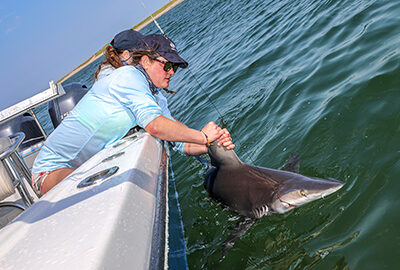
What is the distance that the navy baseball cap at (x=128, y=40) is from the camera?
3.83 meters

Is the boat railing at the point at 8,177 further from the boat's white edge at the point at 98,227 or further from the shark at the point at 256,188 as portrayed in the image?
the shark at the point at 256,188

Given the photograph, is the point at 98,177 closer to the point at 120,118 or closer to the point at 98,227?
the point at 98,227

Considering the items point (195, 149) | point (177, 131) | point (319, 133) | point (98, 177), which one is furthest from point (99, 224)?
point (319, 133)

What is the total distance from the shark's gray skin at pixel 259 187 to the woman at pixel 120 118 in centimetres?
28

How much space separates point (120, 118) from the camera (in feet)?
12.1

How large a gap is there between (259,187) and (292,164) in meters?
0.70

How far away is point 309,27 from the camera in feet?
24.6

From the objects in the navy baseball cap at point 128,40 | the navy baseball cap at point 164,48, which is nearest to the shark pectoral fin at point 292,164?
the navy baseball cap at point 164,48

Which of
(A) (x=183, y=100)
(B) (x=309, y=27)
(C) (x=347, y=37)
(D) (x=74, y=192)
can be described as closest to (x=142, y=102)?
(D) (x=74, y=192)

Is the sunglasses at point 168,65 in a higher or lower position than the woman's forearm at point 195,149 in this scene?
higher

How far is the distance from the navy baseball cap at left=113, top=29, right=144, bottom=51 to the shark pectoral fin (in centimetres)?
206

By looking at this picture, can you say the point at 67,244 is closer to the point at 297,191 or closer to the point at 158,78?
the point at 297,191

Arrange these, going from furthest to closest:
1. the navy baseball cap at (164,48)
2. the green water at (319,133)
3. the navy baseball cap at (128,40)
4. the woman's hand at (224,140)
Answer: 1. the navy baseball cap at (128,40)
2. the navy baseball cap at (164,48)
3. the woman's hand at (224,140)
4. the green water at (319,133)

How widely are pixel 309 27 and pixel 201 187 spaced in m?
4.71
